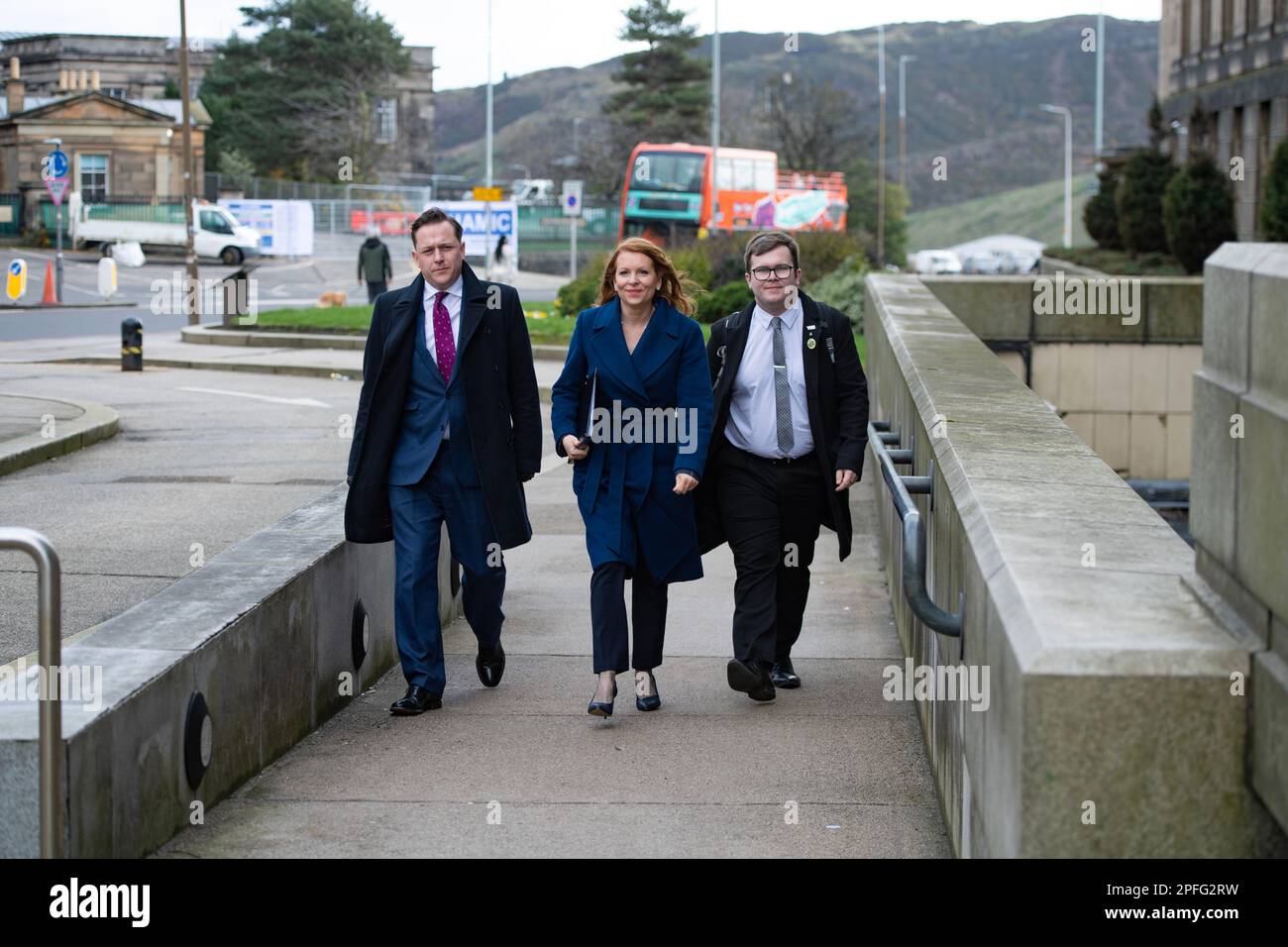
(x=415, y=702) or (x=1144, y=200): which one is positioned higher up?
(x=1144, y=200)

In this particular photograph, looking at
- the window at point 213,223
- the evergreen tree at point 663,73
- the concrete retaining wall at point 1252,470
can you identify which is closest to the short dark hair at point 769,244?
the concrete retaining wall at point 1252,470

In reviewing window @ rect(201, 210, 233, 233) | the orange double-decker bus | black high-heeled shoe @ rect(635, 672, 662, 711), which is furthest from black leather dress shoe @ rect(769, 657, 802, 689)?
window @ rect(201, 210, 233, 233)

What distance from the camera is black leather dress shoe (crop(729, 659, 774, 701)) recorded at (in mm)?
6789

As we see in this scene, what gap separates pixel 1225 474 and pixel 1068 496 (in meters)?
1.12

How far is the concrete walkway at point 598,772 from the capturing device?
500 centimetres

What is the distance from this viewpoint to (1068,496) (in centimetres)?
→ 461

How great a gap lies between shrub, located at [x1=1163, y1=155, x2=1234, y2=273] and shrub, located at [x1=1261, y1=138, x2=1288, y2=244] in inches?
208

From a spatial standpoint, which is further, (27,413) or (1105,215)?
(1105,215)

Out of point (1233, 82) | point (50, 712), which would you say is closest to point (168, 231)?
point (1233, 82)

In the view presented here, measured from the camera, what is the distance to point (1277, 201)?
30812mm

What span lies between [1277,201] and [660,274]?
26.6 m

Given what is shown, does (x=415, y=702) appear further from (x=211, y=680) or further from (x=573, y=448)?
(x=211, y=680)

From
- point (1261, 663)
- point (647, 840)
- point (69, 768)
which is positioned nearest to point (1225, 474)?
point (1261, 663)

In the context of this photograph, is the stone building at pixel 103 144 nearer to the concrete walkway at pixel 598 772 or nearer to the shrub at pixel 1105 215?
the shrub at pixel 1105 215
